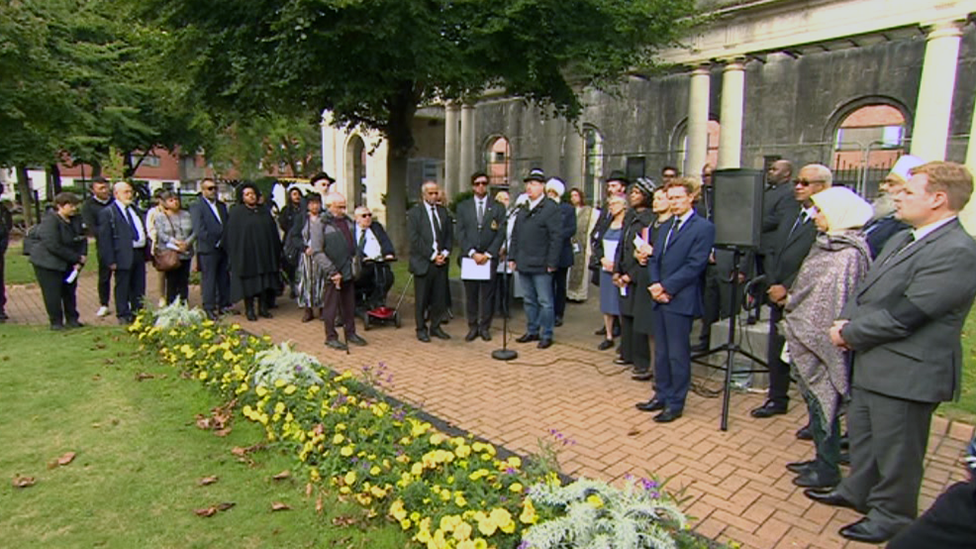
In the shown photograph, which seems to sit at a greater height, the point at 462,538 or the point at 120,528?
the point at 462,538

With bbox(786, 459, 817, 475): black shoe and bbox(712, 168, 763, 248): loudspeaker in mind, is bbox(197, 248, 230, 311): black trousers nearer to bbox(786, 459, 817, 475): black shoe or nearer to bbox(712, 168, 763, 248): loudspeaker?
bbox(712, 168, 763, 248): loudspeaker

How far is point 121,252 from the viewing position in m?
8.55

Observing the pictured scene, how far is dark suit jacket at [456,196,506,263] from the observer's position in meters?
7.77

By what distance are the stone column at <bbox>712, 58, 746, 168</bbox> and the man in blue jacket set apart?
11658mm

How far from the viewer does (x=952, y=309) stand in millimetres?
3105

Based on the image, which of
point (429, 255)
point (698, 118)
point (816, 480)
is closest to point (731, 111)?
point (698, 118)

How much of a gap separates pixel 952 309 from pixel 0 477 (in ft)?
18.9

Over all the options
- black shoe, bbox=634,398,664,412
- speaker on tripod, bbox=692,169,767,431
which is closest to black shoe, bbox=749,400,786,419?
speaker on tripod, bbox=692,169,767,431

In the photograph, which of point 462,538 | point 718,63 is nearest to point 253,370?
point 462,538

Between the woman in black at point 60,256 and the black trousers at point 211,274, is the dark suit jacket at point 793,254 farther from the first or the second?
the woman in black at point 60,256

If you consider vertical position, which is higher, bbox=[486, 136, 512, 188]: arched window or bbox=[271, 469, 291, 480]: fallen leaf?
bbox=[486, 136, 512, 188]: arched window

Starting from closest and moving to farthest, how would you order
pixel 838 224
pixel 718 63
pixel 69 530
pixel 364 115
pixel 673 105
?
pixel 69 530 < pixel 838 224 < pixel 364 115 < pixel 718 63 < pixel 673 105

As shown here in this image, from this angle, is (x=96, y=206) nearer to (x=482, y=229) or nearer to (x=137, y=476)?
(x=482, y=229)

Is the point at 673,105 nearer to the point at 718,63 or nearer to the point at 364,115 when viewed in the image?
the point at 718,63
